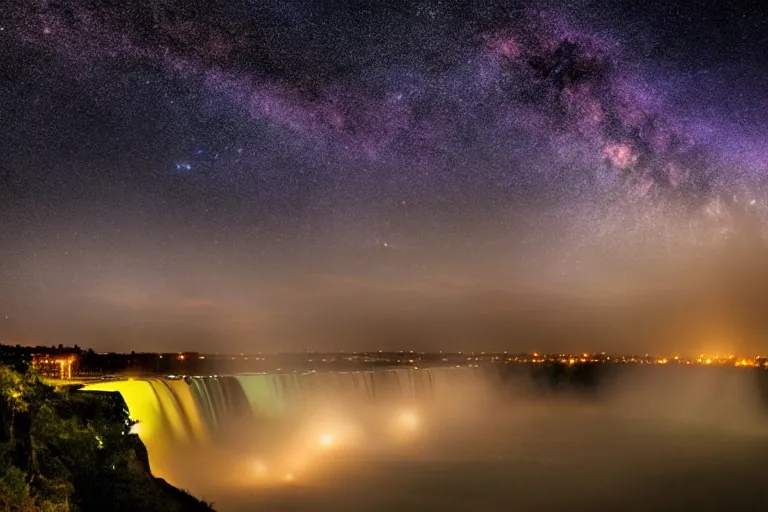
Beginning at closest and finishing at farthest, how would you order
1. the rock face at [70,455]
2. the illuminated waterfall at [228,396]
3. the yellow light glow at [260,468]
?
the rock face at [70,455], the illuminated waterfall at [228,396], the yellow light glow at [260,468]

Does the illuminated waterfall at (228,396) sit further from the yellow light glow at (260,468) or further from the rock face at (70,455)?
the rock face at (70,455)

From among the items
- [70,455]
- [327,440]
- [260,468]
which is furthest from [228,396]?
[70,455]

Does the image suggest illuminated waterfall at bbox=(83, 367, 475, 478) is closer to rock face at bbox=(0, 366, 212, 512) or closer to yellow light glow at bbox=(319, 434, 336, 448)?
yellow light glow at bbox=(319, 434, 336, 448)

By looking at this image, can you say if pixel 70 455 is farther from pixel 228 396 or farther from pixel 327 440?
pixel 327 440

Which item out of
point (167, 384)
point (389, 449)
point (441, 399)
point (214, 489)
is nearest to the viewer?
point (214, 489)

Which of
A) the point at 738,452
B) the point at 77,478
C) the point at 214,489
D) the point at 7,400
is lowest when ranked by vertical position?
the point at 738,452

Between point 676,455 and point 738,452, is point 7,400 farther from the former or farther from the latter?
point 738,452

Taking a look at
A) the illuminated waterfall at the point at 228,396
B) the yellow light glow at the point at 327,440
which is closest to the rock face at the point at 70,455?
the illuminated waterfall at the point at 228,396

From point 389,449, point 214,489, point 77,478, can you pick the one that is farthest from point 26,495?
point 389,449
